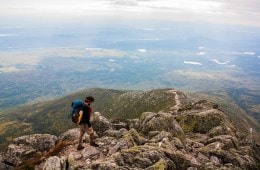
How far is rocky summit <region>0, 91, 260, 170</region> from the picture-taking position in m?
38.0

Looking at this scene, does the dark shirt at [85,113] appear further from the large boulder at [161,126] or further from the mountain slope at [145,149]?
the large boulder at [161,126]

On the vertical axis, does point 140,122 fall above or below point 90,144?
below

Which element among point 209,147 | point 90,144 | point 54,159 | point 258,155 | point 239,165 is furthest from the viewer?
point 258,155

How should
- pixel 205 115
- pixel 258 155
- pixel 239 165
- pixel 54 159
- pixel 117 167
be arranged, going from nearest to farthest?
pixel 117 167, pixel 54 159, pixel 239 165, pixel 258 155, pixel 205 115

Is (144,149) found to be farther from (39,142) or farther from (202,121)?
(202,121)

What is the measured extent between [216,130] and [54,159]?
35197 mm

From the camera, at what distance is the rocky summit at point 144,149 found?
38.0 metres

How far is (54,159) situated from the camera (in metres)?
38.6

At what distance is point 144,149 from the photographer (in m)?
40.6

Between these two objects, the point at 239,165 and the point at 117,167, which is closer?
the point at 117,167

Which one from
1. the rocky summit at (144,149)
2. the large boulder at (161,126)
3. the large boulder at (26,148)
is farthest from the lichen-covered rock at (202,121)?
the large boulder at (26,148)

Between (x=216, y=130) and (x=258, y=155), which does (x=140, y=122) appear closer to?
(x=216, y=130)

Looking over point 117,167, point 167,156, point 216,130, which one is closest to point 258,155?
point 216,130

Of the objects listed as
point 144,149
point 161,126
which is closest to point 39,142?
point 144,149
